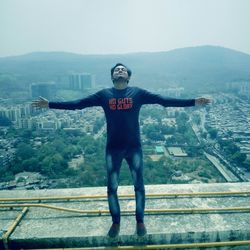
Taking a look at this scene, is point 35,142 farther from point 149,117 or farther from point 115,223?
point 115,223

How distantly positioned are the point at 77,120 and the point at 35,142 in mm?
13984

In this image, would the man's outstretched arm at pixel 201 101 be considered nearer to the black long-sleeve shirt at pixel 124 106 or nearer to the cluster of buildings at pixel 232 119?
the black long-sleeve shirt at pixel 124 106

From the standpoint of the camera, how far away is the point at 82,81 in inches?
3014

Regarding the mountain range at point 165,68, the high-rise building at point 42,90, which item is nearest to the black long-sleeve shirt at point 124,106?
the high-rise building at point 42,90

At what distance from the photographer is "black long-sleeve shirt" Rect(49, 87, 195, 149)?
2379mm

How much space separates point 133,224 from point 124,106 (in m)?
0.93

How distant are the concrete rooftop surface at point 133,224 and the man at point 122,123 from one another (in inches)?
4.8

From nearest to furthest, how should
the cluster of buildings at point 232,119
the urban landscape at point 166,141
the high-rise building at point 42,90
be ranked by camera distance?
the urban landscape at point 166,141, the cluster of buildings at point 232,119, the high-rise building at point 42,90

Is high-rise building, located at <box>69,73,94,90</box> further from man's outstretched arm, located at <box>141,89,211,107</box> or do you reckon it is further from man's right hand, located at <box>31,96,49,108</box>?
man's outstretched arm, located at <box>141,89,211,107</box>

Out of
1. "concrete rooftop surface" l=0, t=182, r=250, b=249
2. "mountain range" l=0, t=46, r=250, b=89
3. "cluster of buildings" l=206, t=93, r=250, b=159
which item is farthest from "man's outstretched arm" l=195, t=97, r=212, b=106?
"mountain range" l=0, t=46, r=250, b=89

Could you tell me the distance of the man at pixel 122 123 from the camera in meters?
2.38

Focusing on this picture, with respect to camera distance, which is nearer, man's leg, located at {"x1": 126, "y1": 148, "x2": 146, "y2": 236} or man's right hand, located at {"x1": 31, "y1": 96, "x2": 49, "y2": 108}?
man's leg, located at {"x1": 126, "y1": 148, "x2": 146, "y2": 236}

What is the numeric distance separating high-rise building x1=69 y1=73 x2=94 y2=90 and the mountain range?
9279 mm

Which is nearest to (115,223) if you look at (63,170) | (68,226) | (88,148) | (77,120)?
(68,226)
